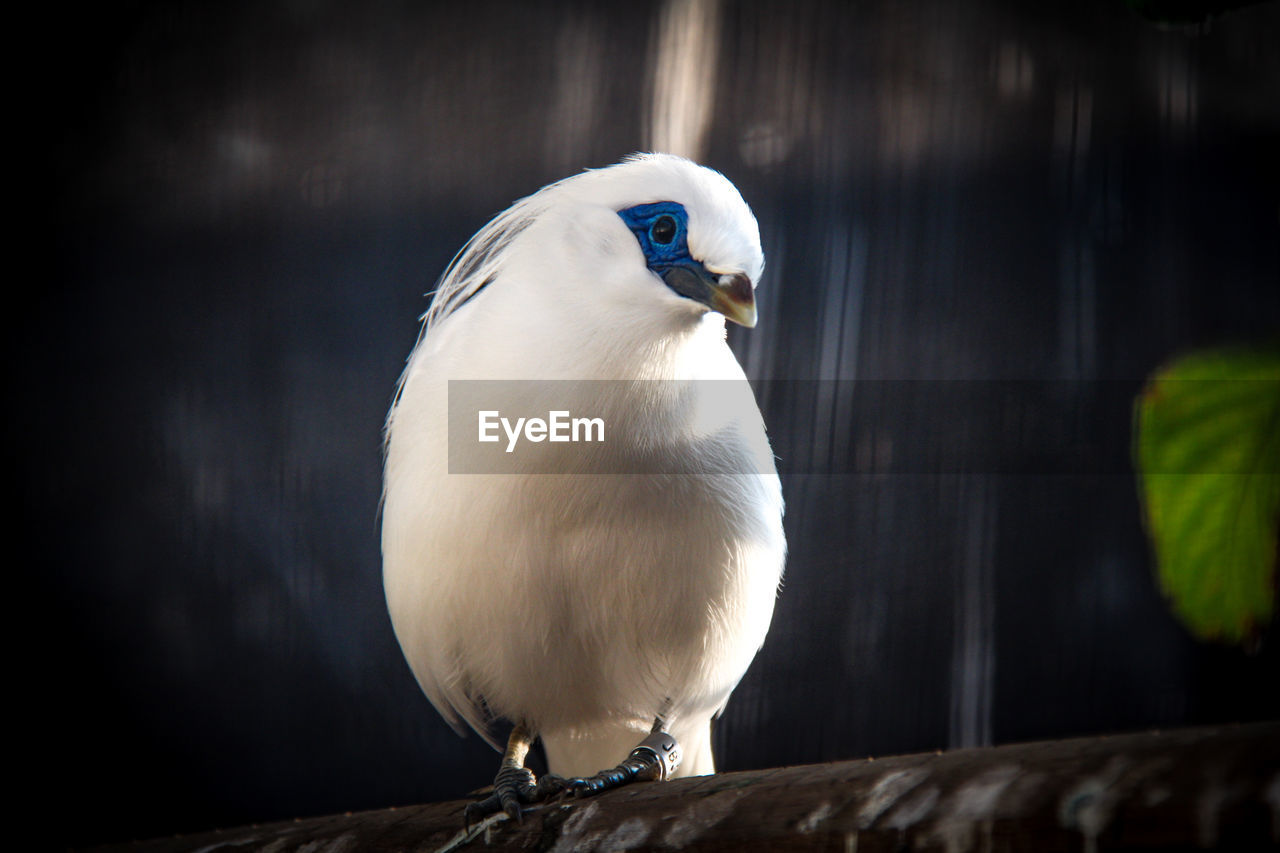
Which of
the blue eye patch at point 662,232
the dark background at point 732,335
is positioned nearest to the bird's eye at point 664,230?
the blue eye patch at point 662,232

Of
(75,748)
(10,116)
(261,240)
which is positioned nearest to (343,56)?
(261,240)

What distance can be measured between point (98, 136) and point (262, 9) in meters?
0.42

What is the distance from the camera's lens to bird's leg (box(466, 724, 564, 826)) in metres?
1.20

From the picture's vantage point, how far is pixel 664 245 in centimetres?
133

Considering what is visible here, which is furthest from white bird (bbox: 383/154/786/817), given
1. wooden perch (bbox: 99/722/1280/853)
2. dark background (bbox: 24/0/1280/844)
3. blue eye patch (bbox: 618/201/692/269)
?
dark background (bbox: 24/0/1280/844)

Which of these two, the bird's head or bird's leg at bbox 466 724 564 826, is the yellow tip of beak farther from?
bird's leg at bbox 466 724 564 826

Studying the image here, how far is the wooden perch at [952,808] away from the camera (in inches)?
26.3

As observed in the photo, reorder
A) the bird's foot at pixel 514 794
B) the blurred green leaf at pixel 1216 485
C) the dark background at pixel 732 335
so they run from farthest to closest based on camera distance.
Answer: the dark background at pixel 732 335, the bird's foot at pixel 514 794, the blurred green leaf at pixel 1216 485

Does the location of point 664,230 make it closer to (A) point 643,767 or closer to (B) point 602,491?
(B) point 602,491

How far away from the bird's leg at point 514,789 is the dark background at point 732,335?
70 centimetres

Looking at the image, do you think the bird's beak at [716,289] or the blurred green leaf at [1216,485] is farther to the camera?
the bird's beak at [716,289]

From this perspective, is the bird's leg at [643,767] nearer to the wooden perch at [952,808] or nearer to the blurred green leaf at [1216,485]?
the wooden perch at [952,808]

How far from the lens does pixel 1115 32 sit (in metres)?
2.17

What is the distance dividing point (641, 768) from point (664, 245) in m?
0.67
